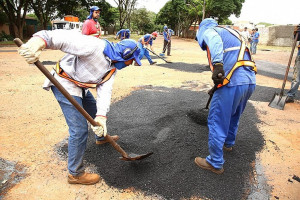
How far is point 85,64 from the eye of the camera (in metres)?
1.90

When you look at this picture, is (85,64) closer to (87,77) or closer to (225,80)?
(87,77)

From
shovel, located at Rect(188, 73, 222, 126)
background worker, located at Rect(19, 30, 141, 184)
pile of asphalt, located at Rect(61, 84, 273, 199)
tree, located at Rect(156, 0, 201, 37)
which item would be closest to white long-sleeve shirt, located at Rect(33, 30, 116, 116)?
background worker, located at Rect(19, 30, 141, 184)

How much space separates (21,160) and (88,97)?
3.67ft

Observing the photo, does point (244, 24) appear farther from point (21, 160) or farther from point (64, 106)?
point (21, 160)

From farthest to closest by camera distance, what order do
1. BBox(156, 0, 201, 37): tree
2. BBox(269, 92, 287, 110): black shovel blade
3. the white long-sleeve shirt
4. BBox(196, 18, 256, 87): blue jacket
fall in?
BBox(156, 0, 201, 37): tree
BBox(269, 92, 287, 110): black shovel blade
BBox(196, 18, 256, 87): blue jacket
the white long-sleeve shirt

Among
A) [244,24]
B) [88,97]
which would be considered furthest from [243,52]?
[88,97]

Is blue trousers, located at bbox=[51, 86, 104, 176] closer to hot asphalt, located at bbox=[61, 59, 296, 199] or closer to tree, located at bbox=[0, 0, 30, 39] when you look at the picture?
hot asphalt, located at bbox=[61, 59, 296, 199]

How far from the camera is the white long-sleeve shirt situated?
5.58 feet

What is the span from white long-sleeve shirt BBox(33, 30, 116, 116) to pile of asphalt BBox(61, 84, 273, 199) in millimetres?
808

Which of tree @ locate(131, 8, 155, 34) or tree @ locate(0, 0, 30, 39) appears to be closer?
tree @ locate(0, 0, 30, 39)

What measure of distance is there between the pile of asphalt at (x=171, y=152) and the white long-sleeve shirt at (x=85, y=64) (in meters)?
0.81

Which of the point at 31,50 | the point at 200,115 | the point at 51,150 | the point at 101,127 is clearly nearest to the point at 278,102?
the point at 200,115

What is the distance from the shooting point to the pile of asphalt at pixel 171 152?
6.99ft

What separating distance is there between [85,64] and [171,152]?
1.47 meters
